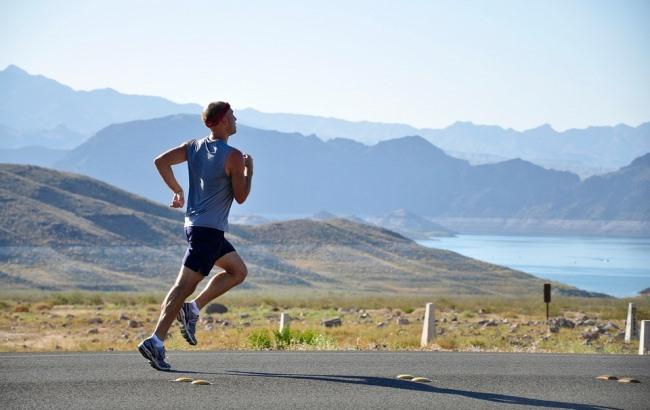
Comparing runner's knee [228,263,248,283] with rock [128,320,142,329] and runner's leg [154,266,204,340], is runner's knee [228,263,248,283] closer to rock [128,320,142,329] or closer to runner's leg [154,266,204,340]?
runner's leg [154,266,204,340]

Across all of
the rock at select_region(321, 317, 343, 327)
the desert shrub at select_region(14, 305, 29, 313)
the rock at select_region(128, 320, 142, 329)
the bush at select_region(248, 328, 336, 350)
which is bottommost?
the desert shrub at select_region(14, 305, 29, 313)

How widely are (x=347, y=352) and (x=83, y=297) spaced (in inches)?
1856

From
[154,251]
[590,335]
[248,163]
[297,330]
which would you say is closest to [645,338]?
[297,330]

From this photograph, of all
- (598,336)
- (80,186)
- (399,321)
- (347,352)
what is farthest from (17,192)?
(347,352)

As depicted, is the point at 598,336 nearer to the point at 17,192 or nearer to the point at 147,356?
the point at 147,356

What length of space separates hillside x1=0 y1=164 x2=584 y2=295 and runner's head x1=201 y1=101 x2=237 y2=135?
2764 inches

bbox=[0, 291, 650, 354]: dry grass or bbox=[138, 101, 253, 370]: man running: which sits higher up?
bbox=[138, 101, 253, 370]: man running

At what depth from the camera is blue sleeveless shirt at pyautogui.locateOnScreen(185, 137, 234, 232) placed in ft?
29.4

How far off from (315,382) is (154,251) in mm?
88946

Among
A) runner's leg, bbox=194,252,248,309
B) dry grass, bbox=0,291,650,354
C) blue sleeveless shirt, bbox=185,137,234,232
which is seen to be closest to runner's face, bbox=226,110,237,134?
blue sleeveless shirt, bbox=185,137,234,232

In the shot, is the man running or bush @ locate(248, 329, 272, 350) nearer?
the man running

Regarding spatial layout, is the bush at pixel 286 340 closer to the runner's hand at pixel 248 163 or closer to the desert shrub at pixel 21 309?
the runner's hand at pixel 248 163

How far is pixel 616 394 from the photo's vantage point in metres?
8.73

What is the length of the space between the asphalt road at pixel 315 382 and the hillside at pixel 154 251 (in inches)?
2708
